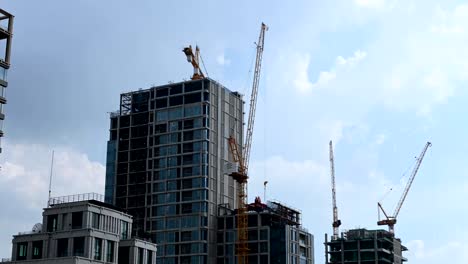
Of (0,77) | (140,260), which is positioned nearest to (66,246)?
(140,260)

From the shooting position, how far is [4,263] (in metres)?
181

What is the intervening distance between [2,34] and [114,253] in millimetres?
58349

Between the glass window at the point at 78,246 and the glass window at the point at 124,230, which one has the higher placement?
the glass window at the point at 124,230

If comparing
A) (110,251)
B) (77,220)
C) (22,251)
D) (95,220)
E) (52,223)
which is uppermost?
(95,220)

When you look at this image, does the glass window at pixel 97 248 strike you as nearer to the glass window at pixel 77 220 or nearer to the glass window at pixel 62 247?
the glass window at pixel 77 220

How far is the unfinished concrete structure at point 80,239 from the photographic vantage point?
178m

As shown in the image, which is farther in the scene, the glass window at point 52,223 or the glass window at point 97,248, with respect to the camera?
the glass window at point 52,223

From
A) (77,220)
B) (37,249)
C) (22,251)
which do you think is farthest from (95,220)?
(22,251)

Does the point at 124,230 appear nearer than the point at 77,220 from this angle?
No

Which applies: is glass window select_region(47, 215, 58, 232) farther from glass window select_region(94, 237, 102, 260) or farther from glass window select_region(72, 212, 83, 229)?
glass window select_region(94, 237, 102, 260)

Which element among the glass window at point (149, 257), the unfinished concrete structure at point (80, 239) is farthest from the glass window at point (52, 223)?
the glass window at point (149, 257)

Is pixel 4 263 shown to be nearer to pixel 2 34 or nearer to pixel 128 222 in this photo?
pixel 128 222

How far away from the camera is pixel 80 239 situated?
178500 millimetres

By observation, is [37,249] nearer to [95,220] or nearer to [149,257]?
[95,220]
